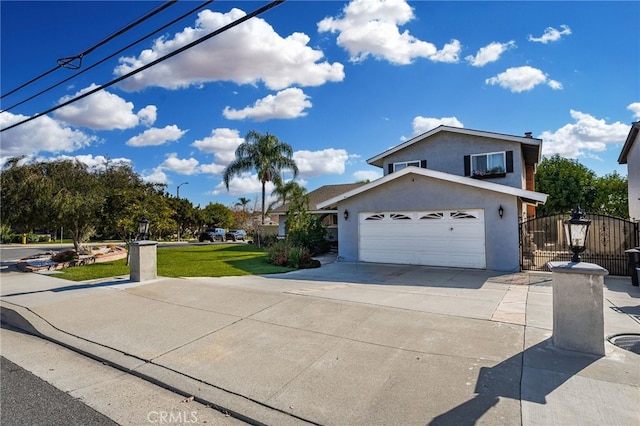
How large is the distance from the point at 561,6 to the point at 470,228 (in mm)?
7030

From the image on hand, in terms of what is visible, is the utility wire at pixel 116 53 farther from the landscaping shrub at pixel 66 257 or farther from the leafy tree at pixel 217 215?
the leafy tree at pixel 217 215

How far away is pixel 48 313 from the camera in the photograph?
792cm

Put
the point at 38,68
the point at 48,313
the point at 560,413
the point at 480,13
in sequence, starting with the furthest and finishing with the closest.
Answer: the point at 38,68 → the point at 480,13 → the point at 48,313 → the point at 560,413

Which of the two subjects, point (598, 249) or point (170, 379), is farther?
point (598, 249)

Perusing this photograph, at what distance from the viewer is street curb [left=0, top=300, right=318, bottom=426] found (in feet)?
12.6

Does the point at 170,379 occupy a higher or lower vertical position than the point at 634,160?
lower

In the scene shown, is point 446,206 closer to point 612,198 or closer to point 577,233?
point 577,233

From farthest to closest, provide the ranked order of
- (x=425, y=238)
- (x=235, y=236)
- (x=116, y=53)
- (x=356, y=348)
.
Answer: (x=235, y=236), (x=425, y=238), (x=116, y=53), (x=356, y=348)

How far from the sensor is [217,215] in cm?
4656

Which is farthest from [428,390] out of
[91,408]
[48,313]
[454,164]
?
[454,164]

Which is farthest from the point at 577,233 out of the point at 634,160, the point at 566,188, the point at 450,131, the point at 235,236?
the point at 235,236

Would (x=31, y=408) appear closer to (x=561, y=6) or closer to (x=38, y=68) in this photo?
(x=38, y=68)

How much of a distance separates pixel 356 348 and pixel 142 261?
25.9 feet

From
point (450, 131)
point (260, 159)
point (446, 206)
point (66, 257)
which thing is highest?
point (260, 159)
